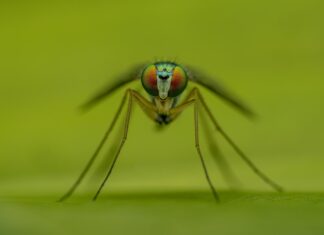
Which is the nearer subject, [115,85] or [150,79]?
[115,85]

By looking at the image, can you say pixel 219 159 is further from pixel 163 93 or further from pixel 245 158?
pixel 163 93

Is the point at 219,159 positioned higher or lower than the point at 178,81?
lower

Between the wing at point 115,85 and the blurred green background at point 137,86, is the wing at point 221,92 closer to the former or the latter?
the blurred green background at point 137,86

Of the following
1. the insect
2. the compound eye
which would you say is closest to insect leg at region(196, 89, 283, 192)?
the insect

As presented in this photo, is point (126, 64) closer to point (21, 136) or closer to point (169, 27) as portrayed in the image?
point (169, 27)

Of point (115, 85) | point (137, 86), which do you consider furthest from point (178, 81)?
point (137, 86)

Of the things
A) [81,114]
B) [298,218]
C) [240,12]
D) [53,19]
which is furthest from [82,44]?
[298,218]
